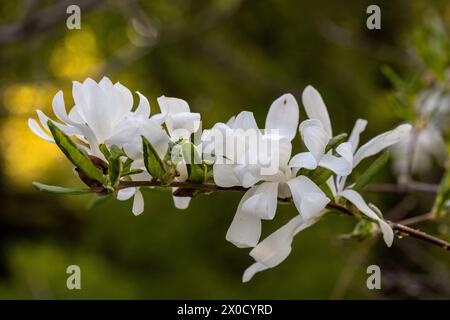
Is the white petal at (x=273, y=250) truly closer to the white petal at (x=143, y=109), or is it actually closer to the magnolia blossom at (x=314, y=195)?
the magnolia blossom at (x=314, y=195)

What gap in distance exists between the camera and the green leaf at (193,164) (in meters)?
0.40

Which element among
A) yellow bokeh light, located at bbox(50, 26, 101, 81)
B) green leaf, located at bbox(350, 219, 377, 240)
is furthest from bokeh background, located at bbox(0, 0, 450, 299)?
green leaf, located at bbox(350, 219, 377, 240)

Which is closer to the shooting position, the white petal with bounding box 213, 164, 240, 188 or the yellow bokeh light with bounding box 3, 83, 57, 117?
the white petal with bounding box 213, 164, 240, 188

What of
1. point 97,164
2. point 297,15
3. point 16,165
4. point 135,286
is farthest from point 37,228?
point 97,164

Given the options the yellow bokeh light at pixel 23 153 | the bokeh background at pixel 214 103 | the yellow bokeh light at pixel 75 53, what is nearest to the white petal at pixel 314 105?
the bokeh background at pixel 214 103

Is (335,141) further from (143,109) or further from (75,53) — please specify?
(75,53)

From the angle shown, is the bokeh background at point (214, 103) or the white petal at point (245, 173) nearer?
the white petal at point (245, 173)

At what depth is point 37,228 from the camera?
3.25m

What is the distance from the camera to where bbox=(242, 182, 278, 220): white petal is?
0.40 metres

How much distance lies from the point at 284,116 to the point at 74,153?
16 centimetres

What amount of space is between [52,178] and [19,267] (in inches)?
19.2

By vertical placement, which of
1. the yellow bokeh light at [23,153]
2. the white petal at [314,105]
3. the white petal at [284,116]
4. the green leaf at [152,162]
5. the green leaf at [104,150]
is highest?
the yellow bokeh light at [23,153]

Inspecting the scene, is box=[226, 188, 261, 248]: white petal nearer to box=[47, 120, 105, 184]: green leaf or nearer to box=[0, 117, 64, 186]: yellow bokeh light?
box=[47, 120, 105, 184]: green leaf

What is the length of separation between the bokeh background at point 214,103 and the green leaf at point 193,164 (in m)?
1.61
